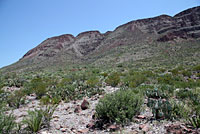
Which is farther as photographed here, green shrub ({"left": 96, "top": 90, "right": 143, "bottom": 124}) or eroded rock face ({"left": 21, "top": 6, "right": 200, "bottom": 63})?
eroded rock face ({"left": 21, "top": 6, "right": 200, "bottom": 63})

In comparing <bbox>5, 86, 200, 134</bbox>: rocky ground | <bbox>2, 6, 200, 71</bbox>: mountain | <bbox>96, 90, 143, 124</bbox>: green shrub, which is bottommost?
<bbox>5, 86, 200, 134</bbox>: rocky ground

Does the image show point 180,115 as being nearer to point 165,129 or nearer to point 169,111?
point 169,111

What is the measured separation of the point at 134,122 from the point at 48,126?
2113 millimetres

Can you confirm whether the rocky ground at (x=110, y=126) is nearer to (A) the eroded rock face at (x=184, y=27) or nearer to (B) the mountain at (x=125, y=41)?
(B) the mountain at (x=125, y=41)

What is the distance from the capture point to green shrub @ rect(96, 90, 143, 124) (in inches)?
135

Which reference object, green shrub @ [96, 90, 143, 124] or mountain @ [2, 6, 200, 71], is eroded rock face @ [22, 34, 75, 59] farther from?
green shrub @ [96, 90, 143, 124]

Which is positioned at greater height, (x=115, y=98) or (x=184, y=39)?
(x=184, y=39)

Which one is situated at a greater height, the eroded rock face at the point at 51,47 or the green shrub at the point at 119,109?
the eroded rock face at the point at 51,47

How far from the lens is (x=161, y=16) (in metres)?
61.2

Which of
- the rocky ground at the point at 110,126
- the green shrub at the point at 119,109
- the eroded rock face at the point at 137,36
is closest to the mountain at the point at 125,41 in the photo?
the eroded rock face at the point at 137,36

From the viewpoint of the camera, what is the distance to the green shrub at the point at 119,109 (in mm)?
3420

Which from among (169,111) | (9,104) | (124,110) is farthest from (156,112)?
(9,104)

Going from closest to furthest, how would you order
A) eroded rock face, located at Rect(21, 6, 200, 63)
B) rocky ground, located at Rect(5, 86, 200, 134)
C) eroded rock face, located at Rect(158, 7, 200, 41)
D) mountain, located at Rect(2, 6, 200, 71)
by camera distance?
rocky ground, located at Rect(5, 86, 200, 134), mountain, located at Rect(2, 6, 200, 71), eroded rock face, located at Rect(158, 7, 200, 41), eroded rock face, located at Rect(21, 6, 200, 63)

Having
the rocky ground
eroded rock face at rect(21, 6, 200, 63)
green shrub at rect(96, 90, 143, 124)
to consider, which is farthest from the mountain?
the rocky ground
